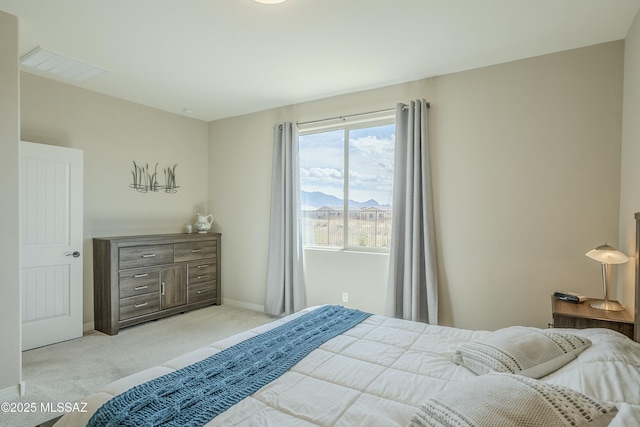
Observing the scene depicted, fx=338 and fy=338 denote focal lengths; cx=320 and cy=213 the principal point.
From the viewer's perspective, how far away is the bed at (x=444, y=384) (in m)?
1.05

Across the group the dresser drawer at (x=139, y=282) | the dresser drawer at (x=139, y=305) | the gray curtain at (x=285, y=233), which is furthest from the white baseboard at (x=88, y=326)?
the gray curtain at (x=285, y=233)

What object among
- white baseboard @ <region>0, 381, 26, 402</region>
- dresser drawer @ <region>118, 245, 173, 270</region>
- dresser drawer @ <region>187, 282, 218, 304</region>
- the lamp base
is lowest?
white baseboard @ <region>0, 381, 26, 402</region>

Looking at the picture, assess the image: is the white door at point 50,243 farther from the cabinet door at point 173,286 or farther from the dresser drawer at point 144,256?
the cabinet door at point 173,286

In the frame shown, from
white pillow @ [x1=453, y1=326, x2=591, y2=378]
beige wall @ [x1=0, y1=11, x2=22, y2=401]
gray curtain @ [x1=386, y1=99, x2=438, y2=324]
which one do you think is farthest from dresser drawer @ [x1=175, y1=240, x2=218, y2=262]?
white pillow @ [x1=453, y1=326, x2=591, y2=378]

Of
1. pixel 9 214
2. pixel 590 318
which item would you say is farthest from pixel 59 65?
pixel 590 318

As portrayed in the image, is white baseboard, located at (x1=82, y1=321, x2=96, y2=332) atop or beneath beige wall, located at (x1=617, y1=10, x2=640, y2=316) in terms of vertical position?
beneath

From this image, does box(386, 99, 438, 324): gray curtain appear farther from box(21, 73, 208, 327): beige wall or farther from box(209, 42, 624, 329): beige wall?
box(21, 73, 208, 327): beige wall

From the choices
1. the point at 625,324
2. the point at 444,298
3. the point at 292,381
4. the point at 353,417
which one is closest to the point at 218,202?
the point at 444,298

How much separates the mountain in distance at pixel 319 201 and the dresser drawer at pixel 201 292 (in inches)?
71.9

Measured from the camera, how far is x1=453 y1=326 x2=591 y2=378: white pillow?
1476 millimetres

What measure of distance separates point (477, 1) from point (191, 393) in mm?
2803

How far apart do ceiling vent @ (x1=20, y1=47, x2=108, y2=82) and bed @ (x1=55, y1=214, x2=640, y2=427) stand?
3026 mm

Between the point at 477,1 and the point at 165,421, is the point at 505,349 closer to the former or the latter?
the point at 165,421

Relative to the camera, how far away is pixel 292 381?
156cm
